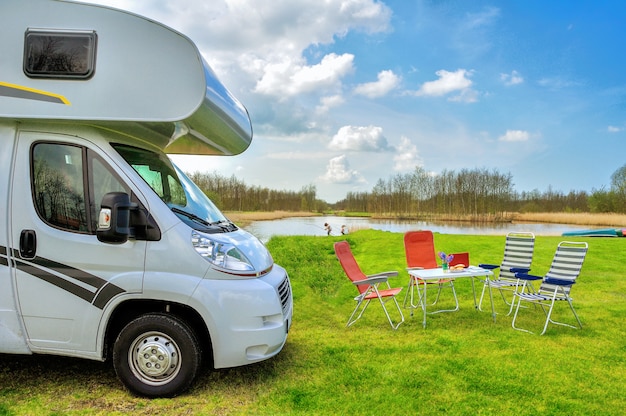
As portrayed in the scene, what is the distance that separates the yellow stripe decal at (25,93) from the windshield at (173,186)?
64 centimetres

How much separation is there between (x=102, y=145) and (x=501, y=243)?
15.2 metres

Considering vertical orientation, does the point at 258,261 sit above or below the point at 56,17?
below

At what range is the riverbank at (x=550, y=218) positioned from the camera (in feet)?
112

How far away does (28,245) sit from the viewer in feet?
12.2

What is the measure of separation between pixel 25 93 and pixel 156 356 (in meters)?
2.53

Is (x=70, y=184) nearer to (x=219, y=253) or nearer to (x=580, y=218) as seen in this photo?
(x=219, y=253)

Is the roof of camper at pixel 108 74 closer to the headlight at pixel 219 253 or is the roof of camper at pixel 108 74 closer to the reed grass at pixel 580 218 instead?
the headlight at pixel 219 253

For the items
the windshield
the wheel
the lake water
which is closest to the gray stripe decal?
the wheel

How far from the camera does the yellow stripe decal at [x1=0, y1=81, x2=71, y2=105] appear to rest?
3.72 meters

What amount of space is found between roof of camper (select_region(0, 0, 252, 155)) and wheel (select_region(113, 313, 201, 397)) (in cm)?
175

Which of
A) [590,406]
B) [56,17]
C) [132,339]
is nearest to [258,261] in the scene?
[132,339]

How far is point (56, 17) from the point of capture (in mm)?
3779

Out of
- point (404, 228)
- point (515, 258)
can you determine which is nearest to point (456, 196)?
point (404, 228)

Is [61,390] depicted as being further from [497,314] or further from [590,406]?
[497,314]
